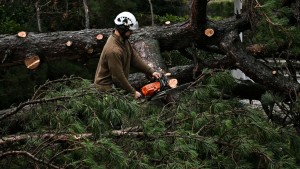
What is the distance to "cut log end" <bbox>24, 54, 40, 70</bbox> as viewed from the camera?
7.15 meters

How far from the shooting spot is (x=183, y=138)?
4.20 meters

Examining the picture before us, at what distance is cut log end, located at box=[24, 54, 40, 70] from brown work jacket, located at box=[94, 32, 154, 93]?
1.66 meters

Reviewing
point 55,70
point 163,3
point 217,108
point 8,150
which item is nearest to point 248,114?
point 217,108

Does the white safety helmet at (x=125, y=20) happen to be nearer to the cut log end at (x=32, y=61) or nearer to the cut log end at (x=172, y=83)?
the cut log end at (x=172, y=83)

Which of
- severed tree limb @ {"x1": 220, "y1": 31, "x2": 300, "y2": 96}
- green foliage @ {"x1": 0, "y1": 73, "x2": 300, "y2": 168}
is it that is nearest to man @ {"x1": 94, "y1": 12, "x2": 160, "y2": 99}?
green foliage @ {"x1": 0, "y1": 73, "x2": 300, "y2": 168}

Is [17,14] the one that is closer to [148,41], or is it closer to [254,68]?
[148,41]

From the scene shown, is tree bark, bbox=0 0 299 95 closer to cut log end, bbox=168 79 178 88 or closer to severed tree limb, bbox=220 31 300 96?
severed tree limb, bbox=220 31 300 96

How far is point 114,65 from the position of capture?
5.52 metres

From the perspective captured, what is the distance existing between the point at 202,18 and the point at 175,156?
3.40m

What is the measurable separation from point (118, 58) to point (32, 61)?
6.57ft

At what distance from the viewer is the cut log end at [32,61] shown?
7152mm

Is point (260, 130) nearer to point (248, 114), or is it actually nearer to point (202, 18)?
point (248, 114)

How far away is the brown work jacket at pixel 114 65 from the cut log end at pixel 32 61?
166 centimetres

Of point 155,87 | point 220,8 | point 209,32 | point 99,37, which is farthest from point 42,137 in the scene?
point 220,8
